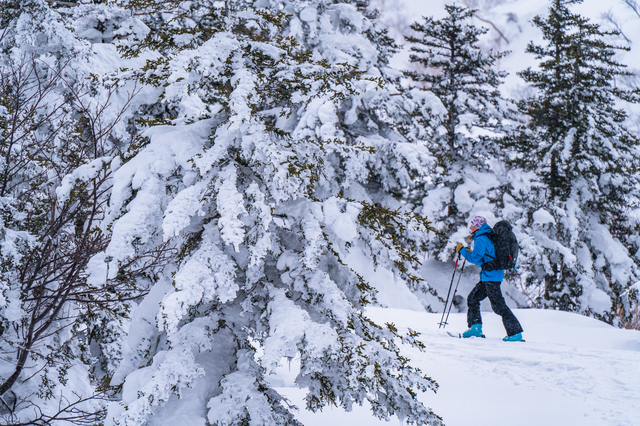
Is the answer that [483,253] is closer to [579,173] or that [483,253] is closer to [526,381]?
[526,381]

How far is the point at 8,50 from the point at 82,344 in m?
4.60

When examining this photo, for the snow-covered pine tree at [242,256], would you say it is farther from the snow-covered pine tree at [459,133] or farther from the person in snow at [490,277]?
the snow-covered pine tree at [459,133]

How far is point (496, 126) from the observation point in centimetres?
1402

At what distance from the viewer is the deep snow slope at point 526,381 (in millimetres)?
4422

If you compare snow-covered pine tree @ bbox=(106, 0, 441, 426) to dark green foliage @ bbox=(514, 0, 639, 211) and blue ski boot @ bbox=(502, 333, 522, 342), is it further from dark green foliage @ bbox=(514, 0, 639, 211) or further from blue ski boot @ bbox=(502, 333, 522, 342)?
dark green foliage @ bbox=(514, 0, 639, 211)

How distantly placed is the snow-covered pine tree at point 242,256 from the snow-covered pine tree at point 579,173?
1087 centimetres

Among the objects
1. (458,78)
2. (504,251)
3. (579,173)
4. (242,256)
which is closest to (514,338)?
(504,251)

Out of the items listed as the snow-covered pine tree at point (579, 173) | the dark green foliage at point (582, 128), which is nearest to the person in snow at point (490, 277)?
the snow-covered pine tree at point (579, 173)

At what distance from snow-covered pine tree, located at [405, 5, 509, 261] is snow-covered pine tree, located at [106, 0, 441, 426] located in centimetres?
974

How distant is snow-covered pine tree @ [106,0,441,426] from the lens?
10.1 ft

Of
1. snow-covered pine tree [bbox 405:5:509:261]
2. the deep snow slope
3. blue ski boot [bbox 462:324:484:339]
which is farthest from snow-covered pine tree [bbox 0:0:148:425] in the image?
snow-covered pine tree [bbox 405:5:509:261]

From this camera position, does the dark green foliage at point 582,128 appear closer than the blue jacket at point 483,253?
No

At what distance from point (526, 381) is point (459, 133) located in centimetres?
965

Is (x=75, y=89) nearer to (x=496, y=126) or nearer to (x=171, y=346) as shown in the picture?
(x=171, y=346)
